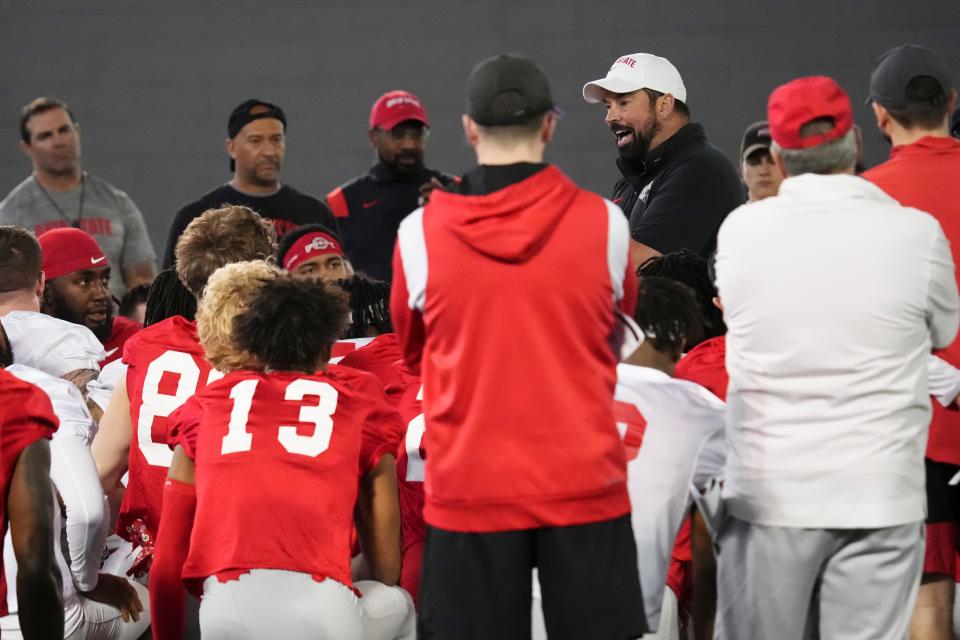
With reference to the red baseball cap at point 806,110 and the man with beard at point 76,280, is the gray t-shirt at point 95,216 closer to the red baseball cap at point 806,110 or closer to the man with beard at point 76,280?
the man with beard at point 76,280

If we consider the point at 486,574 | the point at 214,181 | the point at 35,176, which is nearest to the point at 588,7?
the point at 214,181

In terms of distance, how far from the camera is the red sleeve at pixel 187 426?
8.95ft

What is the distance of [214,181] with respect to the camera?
7.16 metres

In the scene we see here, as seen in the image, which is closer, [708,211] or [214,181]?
[708,211]

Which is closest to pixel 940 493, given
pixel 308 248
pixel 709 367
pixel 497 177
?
pixel 709 367

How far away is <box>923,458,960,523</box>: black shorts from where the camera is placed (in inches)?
114

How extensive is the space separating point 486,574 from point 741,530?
1.86 ft

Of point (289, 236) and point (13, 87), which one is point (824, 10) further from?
point (13, 87)

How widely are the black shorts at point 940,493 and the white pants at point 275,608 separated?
1.26 meters

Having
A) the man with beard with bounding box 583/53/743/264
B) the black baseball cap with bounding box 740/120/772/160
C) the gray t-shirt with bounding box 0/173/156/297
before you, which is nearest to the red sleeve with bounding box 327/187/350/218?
the gray t-shirt with bounding box 0/173/156/297

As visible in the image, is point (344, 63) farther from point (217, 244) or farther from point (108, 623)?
point (108, 623)

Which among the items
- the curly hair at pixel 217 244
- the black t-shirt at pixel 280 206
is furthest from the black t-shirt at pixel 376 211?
the curly hair at pixel 217 244

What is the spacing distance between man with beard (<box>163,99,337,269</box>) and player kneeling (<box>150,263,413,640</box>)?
8.54 ft

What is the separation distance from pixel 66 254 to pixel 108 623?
131 cm
